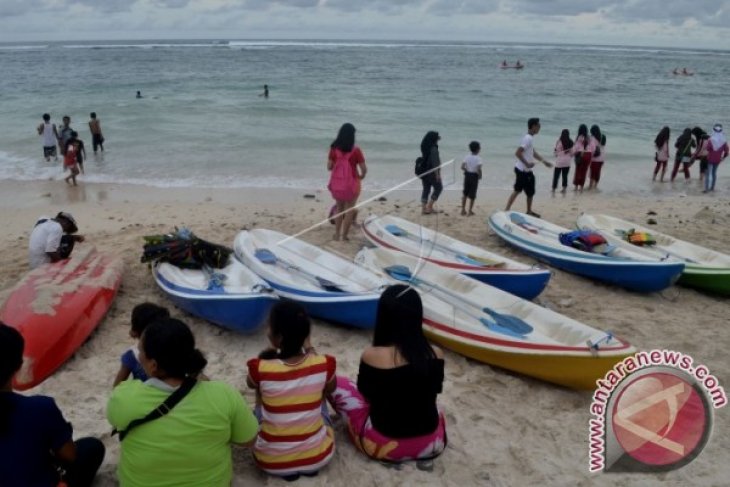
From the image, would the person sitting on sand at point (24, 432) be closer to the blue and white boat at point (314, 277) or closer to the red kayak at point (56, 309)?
the red kayak at point (56, 309)

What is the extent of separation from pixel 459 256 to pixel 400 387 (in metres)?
4.33

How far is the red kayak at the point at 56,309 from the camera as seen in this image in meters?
4.93

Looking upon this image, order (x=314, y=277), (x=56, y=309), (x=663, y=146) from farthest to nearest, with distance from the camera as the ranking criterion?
(x=663, y=146) < (x=314, y=277) < (x=56, y=309)

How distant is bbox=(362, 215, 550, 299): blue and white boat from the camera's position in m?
6.46

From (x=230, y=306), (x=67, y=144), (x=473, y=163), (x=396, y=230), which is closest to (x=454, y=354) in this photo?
(x=230, y=306)

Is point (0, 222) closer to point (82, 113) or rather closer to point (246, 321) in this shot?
point (246, 321)

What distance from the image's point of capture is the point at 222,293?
5578 millimetres

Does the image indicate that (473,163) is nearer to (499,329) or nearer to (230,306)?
(499,329)

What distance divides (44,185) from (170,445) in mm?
11843

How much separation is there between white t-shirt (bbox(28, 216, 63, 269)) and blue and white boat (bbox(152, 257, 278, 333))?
989 millimetres

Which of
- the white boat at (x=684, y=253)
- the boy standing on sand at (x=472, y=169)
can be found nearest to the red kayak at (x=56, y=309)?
the boy standing on sand at (x=472, y=169)

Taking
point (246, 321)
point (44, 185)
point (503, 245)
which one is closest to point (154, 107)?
point (44, 185)

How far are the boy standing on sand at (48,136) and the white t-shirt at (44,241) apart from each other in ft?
31.9

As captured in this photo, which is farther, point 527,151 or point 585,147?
point 585,147
